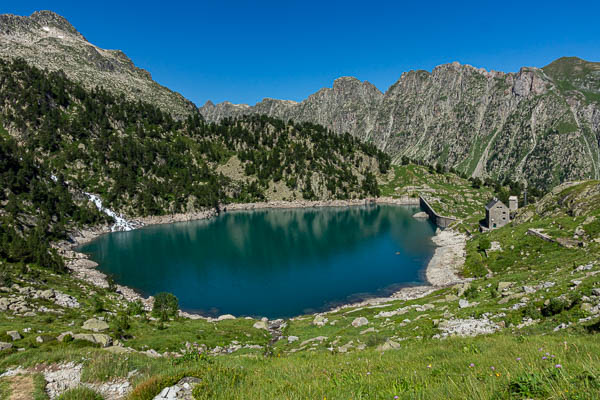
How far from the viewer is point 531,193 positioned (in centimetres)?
15025

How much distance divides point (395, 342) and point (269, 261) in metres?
67.5

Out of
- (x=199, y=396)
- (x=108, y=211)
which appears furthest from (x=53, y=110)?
(x=199, y=396)

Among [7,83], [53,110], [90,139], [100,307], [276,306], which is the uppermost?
[7,83]

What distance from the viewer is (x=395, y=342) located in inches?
728

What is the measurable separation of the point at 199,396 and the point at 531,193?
598 feet

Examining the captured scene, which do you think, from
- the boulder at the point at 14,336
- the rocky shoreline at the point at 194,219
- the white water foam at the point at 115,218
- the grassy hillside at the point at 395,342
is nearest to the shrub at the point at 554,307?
the grassy hillside at the point at 395,342

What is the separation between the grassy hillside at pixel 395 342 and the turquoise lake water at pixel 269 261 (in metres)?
13.8

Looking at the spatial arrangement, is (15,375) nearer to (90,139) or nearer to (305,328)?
(305,328)

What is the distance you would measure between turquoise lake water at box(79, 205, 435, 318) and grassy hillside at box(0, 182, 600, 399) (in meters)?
13.8

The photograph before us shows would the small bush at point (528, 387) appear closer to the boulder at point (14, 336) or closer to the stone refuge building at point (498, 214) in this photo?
the boulder at point (14, 336)

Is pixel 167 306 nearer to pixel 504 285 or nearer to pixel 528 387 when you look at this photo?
pixel 504 285

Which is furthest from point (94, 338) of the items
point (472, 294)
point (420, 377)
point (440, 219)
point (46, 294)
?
point (440, 219)

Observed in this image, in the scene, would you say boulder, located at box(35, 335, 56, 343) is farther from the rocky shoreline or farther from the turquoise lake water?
the turquoise lake water

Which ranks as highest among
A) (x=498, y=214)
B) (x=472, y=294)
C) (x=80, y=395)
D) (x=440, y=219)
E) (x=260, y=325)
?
(x=80, y=395)
